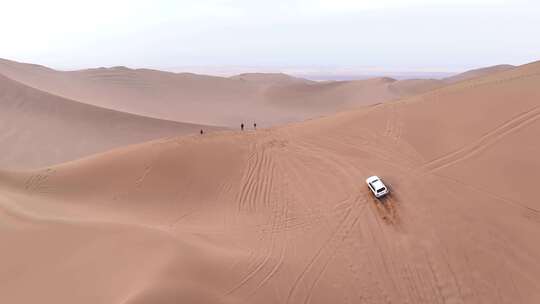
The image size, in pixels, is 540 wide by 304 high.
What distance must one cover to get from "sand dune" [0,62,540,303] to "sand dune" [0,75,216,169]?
328 inches

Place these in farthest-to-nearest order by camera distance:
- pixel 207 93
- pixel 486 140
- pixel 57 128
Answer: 1. pixel 207 93
2. pixel 57 128
3. pixel 486 140

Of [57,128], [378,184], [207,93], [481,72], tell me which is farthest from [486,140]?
[481,72]

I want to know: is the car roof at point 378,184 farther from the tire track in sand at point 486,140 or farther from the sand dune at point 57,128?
the sand dune at point 57,128

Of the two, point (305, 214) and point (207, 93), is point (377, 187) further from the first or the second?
point (207, 93)

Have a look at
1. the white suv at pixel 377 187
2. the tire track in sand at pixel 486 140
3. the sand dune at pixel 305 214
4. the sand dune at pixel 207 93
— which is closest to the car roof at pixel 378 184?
the white suv at pixel 377 187

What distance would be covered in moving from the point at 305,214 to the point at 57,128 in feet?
58.5

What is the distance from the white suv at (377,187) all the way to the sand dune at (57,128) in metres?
15.1

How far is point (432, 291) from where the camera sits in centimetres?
662

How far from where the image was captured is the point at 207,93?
41406mm

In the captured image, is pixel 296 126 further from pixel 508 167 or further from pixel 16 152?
pixel 16 152

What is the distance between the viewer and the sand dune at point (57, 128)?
17.6 m

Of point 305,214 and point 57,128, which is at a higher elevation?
point 57,128

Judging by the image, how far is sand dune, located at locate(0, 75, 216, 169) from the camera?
1761cm

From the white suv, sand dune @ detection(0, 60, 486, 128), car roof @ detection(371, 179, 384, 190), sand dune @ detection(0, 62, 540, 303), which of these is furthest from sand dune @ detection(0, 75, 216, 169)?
car roof @ detection(371, 179, 384, 190)
